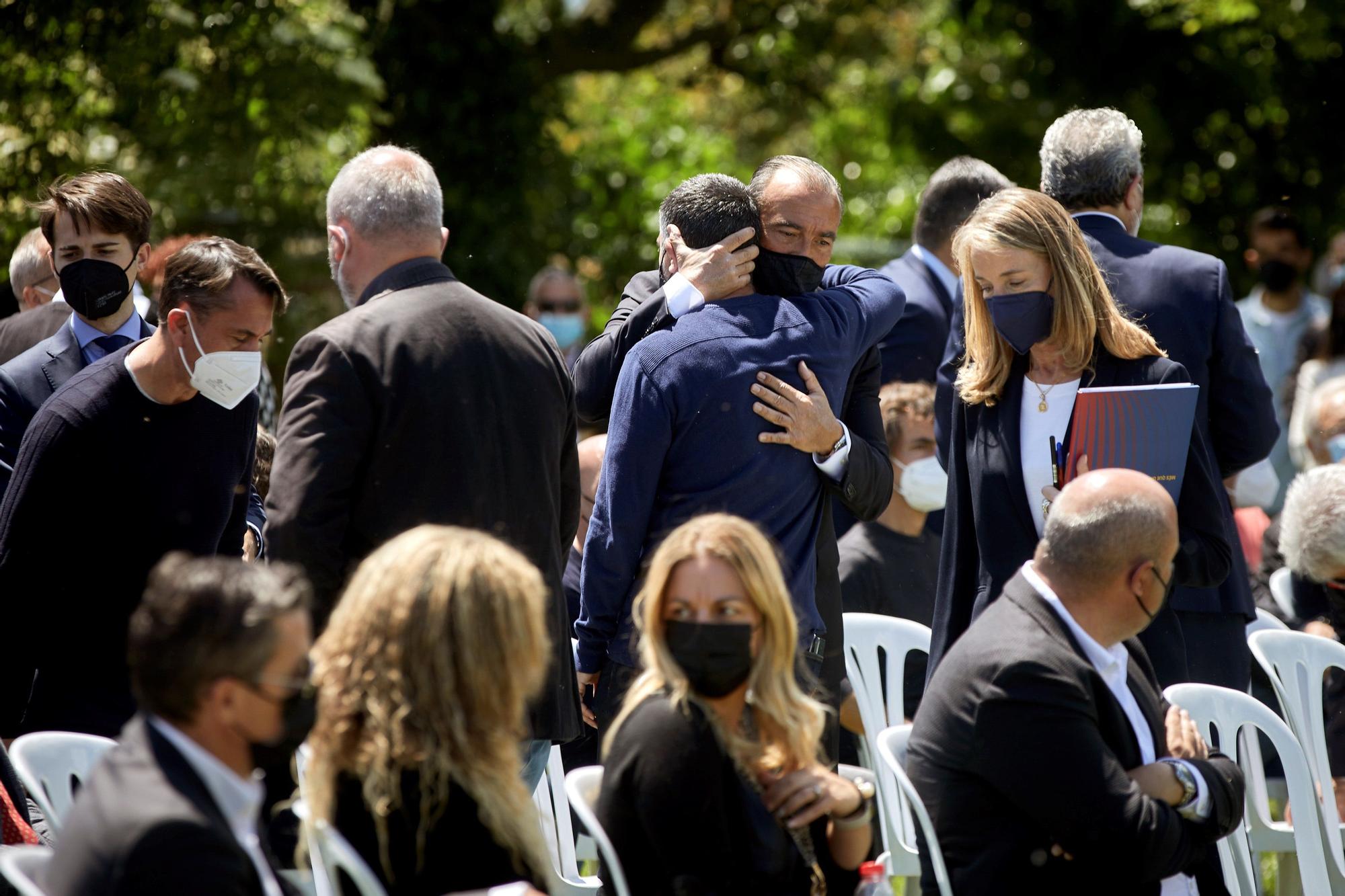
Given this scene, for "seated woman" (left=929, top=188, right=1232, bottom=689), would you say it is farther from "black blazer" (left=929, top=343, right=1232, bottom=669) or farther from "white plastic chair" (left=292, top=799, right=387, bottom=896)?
"white plastic chair" (left=292, top=799, right=387, bottom=896)

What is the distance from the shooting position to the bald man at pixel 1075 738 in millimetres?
3066

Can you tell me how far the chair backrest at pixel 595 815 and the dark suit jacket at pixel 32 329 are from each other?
2.75 m

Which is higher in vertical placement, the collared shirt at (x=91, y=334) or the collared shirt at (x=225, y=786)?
the collared shirt at (x=91, y=334)

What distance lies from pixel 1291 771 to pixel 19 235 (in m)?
5.32

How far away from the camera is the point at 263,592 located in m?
2.44

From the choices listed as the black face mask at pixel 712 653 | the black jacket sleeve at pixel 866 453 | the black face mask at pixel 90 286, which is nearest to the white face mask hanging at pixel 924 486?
the black jacket sleeve at pixel 866 453

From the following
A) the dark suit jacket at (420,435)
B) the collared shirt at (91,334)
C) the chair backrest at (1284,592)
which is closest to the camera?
the dark suit jacket at (420,435)

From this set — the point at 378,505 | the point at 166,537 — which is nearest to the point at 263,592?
the point at 378,505

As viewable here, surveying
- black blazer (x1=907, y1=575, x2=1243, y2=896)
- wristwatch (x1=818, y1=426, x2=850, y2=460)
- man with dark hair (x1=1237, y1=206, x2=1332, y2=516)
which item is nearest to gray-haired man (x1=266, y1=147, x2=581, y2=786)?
wristwatch (x1=818, y1=426, x2=850, y2=460)

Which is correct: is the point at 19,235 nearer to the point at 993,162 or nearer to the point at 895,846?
the point at 895,846

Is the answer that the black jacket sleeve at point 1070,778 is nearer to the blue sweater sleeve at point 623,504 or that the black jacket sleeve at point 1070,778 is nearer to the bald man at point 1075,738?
the bald man at point 1075,738

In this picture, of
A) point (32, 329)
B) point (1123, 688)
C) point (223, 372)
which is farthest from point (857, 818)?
point (32, 329)

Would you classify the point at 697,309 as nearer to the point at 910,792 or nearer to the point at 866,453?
the point at 866,453

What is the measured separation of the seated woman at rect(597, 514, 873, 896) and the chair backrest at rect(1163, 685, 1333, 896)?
1206mm
